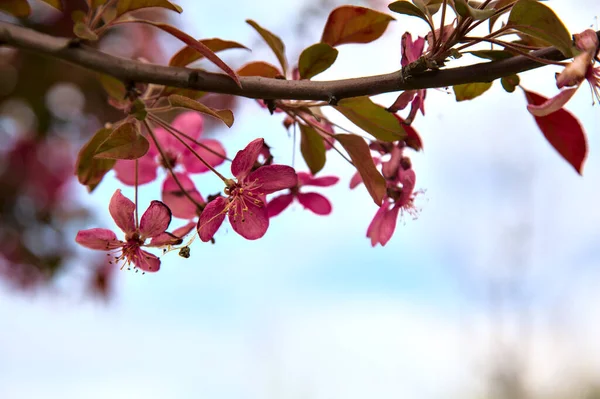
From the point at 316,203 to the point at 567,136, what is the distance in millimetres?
212

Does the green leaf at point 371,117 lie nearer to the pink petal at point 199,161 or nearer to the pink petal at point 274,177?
the pink petal at point 274,177

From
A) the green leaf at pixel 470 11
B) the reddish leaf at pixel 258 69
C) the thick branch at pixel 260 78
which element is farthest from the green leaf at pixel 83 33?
the green leaf at pixel 470 11

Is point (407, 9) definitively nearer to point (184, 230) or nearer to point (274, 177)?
point (274, 177)

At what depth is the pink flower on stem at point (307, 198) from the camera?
0.50 m

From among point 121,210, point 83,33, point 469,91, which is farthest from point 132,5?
point 469,91

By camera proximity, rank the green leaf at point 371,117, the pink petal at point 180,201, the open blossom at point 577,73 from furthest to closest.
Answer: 1. the pink petal at point 180,201
2. the green leaf at point 371,117
3. the open blossom at point 577,73

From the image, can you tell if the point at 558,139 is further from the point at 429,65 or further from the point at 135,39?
the point at 135,39

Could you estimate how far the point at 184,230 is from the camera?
0.48 m

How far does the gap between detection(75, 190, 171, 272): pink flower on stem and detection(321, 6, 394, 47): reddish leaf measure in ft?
0.64

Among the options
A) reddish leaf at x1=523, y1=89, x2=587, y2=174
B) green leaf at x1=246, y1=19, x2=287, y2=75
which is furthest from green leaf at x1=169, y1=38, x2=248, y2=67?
reddish leaf at x1=523, y1=89, x2=587, y2=174

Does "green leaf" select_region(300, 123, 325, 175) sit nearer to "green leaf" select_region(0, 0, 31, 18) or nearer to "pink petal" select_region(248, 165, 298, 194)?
"pink petal" select_region(248, 165, 298, 194)

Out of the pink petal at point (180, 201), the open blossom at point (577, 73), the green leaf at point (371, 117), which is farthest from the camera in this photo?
the pink petal at point (180, 201)

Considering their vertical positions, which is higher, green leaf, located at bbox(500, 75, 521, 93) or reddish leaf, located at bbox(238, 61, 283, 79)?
reddish leaf, located at bbox(238, 61, 283, 79)

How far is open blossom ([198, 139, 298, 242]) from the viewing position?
391 mm
